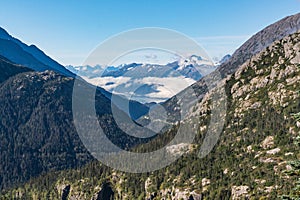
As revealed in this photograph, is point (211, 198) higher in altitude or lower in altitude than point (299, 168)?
lower

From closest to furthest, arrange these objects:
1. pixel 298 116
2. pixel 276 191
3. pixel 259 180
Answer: pixel 298 116 < pixel 276 191 < pixel 259 180

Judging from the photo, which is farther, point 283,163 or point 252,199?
point 283,163

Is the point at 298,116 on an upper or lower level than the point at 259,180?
upper

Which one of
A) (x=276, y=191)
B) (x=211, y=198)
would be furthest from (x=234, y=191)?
(x=276, y=191)

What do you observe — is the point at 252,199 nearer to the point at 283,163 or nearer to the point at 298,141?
the point at 283,163

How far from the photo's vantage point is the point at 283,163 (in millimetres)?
198000

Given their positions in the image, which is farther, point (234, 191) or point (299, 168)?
point (234, 191)

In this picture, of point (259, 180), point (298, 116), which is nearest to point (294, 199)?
point (298, 116)

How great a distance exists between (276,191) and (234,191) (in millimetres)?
28197

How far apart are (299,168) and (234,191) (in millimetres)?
169438

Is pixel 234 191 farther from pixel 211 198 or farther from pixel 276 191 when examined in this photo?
pixel 276 191

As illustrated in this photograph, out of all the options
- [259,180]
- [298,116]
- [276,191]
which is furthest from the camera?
[259,180]

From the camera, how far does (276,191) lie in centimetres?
17300

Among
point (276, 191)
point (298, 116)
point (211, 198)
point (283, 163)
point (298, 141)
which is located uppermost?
point (298, 116)
